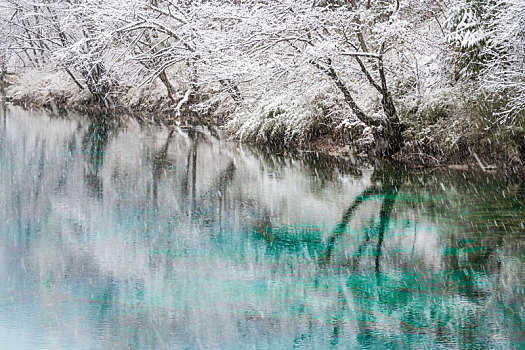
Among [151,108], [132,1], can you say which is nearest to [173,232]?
[132,1]

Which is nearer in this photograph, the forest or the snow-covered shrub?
the forest

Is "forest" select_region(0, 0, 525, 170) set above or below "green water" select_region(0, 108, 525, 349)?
above

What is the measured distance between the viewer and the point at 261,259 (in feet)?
26.6

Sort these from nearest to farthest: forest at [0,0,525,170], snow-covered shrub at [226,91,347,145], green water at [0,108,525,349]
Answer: green water at [0,108,525,349] → forest at [0,0,525,170] → snow-covered shrub at [226,91,347,145]

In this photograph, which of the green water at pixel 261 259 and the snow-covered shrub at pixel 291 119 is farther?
the snow-covered shrub at pixel 291 119

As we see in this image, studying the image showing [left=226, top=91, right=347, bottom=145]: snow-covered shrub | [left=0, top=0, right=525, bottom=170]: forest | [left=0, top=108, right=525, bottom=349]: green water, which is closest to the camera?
[left=0, top=108, right=525, bottom=349]: green water

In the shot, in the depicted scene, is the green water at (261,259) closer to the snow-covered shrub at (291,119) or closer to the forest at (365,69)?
the forest at (365,69)

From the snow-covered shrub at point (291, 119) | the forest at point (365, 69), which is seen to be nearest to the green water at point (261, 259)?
the forest at point (365, 69)

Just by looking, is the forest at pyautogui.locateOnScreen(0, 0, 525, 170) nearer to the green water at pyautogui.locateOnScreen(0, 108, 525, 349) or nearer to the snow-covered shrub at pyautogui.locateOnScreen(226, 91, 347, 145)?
the snow-covered shrub at pyautogui.locateOnScreen(226, 91, 347, 145)

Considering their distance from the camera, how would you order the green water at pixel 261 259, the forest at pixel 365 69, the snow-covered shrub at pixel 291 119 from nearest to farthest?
the green water at pixel 261 259 < the forest at pixel 365 69 < the snow-covered shrub at pixel 291 119

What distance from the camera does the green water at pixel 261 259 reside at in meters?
5.88

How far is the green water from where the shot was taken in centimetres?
588

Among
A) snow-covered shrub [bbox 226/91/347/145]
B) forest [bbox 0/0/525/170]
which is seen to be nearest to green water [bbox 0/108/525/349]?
forest [bbox 0/0/525/170]

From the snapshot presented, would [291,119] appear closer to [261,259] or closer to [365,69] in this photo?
[365,69]
